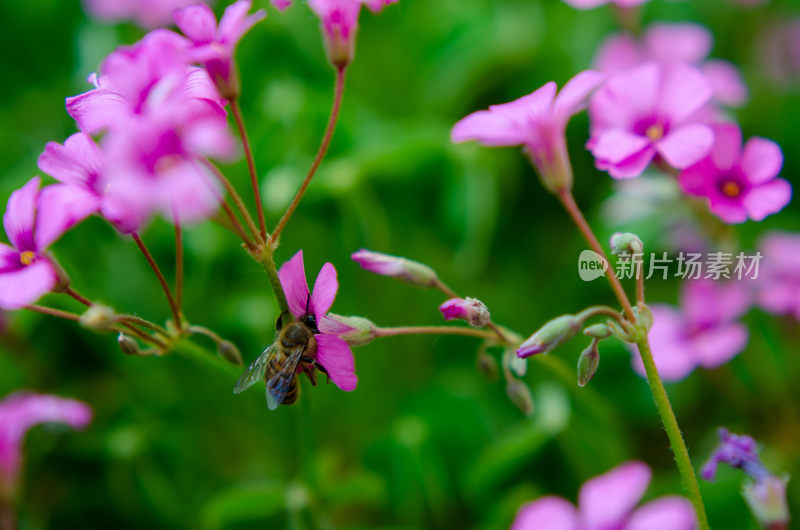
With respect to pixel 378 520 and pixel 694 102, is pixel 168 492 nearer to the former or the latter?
pixel 378 520

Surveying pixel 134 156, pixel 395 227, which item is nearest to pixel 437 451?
pixel 395 227

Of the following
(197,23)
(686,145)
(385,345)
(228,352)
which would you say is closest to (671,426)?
(686,145)

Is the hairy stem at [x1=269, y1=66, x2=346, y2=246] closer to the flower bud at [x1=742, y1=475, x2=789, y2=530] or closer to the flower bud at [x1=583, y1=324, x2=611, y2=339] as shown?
the flower bud at [x1=583, y1=324, x2=611, y2=339]

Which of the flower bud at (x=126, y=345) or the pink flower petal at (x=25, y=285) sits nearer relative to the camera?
the pink flower petal at (x=25, y=285)

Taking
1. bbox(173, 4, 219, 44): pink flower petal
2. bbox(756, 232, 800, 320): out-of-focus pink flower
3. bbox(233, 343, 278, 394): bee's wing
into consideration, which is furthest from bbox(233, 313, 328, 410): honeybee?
bbox(756, 232, 800, 320): out-of-focus pink flower

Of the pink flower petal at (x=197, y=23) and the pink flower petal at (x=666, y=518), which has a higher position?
the pink flower petal at (x=197, y=23)

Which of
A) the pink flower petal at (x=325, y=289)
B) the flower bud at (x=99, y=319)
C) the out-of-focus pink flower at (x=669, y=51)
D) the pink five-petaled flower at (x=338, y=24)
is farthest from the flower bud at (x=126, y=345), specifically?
the out-of-focus pink flower at (x=669, y=51)

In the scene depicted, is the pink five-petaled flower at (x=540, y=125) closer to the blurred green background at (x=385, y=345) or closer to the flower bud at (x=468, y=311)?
the flower bud at (x=468, y=311)

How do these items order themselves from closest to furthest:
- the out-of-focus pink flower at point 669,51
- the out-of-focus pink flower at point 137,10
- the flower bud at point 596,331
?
the flower bud at point 596,331
the out-of-focus pink flower at point 669,51
the out-of-focus pink flower at point 137,10
